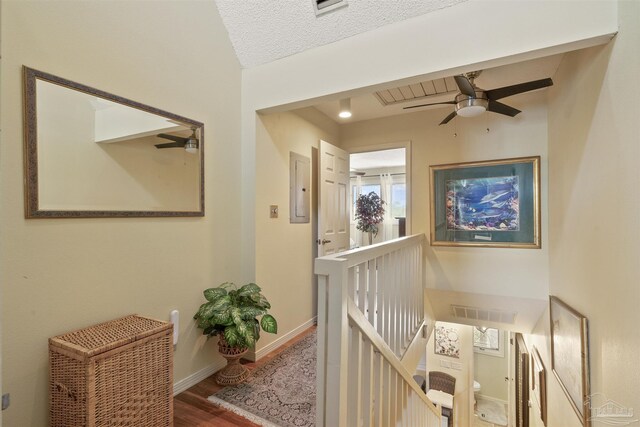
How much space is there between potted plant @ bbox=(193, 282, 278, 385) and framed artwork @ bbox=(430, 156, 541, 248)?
230 centimetres

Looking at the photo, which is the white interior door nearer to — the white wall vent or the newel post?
the white wall vent

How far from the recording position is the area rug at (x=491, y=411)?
18.4 ft

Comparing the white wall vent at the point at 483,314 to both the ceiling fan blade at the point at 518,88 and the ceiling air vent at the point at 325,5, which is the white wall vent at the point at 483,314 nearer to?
the ceiling fan blade at the point at 518,88

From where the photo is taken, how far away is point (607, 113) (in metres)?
1.62

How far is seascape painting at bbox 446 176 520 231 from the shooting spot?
124 inches

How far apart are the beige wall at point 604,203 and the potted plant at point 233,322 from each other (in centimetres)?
194

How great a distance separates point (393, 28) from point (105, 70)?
5.95ft

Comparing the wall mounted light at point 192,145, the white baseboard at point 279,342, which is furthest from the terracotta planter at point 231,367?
the wall mounted light at point 192,145

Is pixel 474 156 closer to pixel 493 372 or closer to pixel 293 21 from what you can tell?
pixel 293 21

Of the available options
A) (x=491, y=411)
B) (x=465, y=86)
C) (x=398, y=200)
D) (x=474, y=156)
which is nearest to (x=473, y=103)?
(x=465, y=86)

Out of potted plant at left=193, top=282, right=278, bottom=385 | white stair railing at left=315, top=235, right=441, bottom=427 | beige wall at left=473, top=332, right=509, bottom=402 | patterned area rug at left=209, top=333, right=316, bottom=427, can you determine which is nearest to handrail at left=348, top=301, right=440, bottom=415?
white stair railing at left=315, top=235, right=441, bottom=427

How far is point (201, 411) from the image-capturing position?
6.26 feet

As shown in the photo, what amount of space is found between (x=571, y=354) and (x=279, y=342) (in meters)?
2.34

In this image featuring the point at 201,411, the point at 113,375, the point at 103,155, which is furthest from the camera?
the point at 201,411
